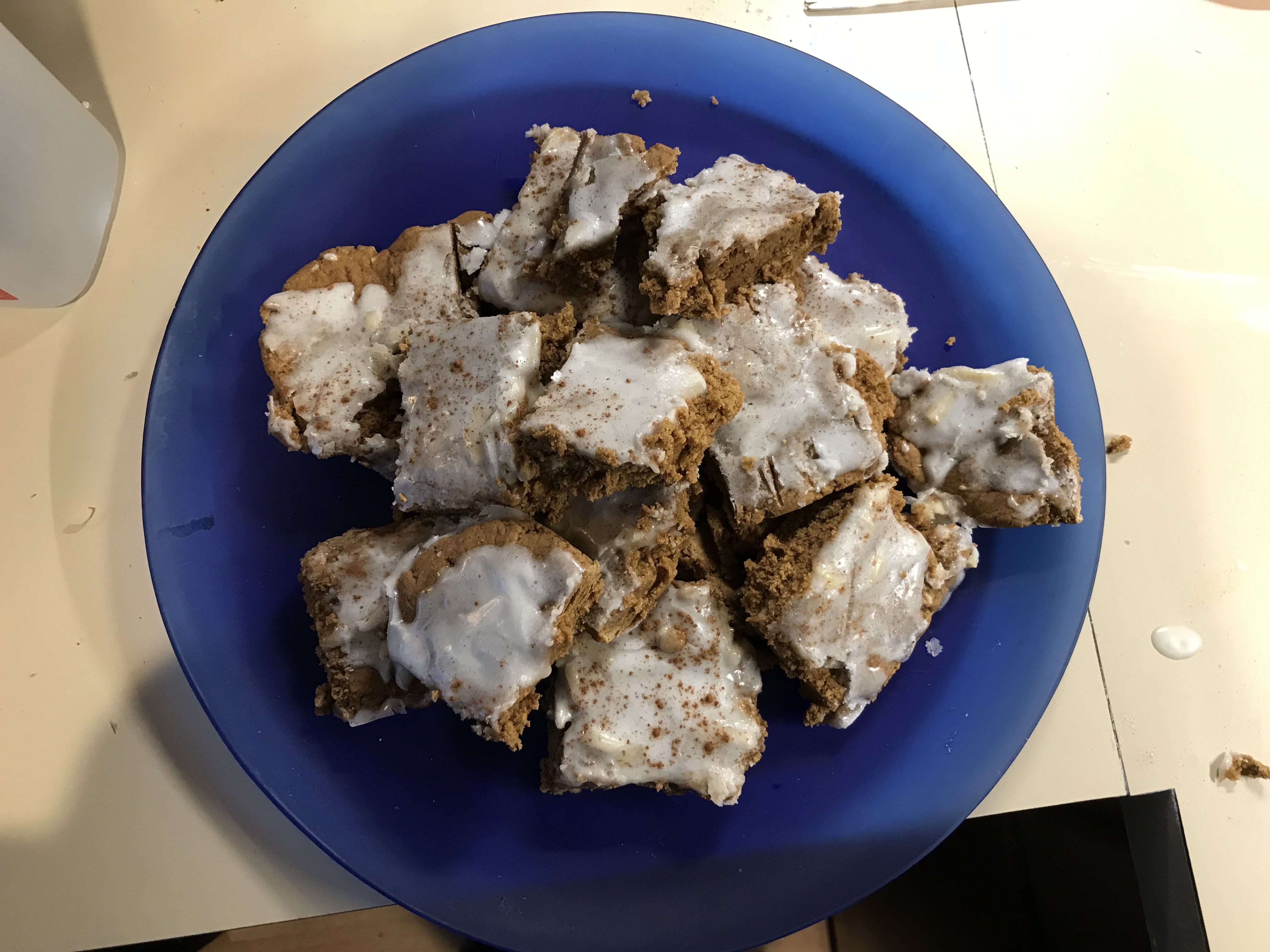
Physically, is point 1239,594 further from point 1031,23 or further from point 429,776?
point 429,776

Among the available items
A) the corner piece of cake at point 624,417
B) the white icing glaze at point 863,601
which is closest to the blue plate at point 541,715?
the white icing glaze at point 863,601

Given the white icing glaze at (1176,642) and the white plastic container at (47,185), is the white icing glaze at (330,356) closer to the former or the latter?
the white plastic container at (47,185)

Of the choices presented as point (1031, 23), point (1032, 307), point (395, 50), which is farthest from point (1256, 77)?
point (395, 50)

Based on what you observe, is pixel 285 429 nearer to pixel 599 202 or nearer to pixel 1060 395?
pixel 599 202

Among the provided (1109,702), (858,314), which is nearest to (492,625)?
(858,314)

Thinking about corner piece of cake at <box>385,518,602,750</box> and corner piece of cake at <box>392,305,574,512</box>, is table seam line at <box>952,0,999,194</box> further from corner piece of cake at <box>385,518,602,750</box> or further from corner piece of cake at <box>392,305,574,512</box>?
corner piece of cake at <box>385,518,602,750</box>
